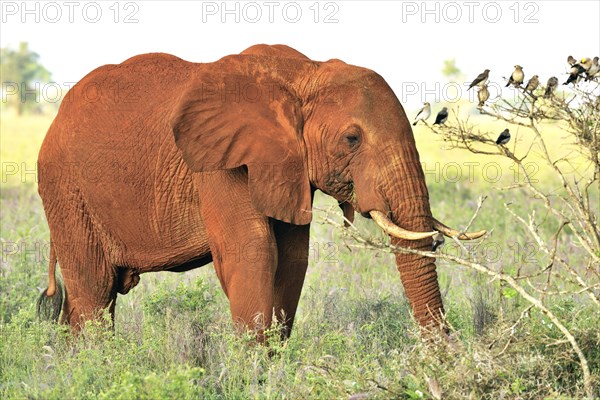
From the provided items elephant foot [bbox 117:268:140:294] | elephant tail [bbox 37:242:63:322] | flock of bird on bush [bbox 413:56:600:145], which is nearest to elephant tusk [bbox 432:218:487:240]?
flock of bird on bush [bbox 413:56:600:145]

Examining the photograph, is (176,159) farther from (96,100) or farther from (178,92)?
(96,100)

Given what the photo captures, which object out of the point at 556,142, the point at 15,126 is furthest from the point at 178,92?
the point at 15,126

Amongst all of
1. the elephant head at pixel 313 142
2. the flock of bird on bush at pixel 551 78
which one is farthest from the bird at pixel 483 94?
the elephant head at pixel 313 142

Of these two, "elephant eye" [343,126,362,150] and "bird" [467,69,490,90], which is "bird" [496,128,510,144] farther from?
"elephant eye" [343,126,362,150]

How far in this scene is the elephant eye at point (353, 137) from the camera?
693 cm

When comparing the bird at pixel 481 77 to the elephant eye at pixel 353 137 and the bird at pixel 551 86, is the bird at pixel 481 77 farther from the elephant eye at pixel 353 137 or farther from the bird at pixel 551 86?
the elephant eye at pixel 353 137

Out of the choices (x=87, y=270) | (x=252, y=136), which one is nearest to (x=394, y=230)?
(x=252, y=136)

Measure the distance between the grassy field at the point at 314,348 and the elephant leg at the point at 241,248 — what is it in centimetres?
27

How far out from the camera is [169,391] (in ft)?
18.7

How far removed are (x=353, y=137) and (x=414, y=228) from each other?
0.75 metres

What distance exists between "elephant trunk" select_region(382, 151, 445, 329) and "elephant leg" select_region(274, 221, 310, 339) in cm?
119

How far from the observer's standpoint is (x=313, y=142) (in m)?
7.12

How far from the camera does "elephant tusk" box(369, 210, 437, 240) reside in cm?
653

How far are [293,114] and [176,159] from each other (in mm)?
1052
